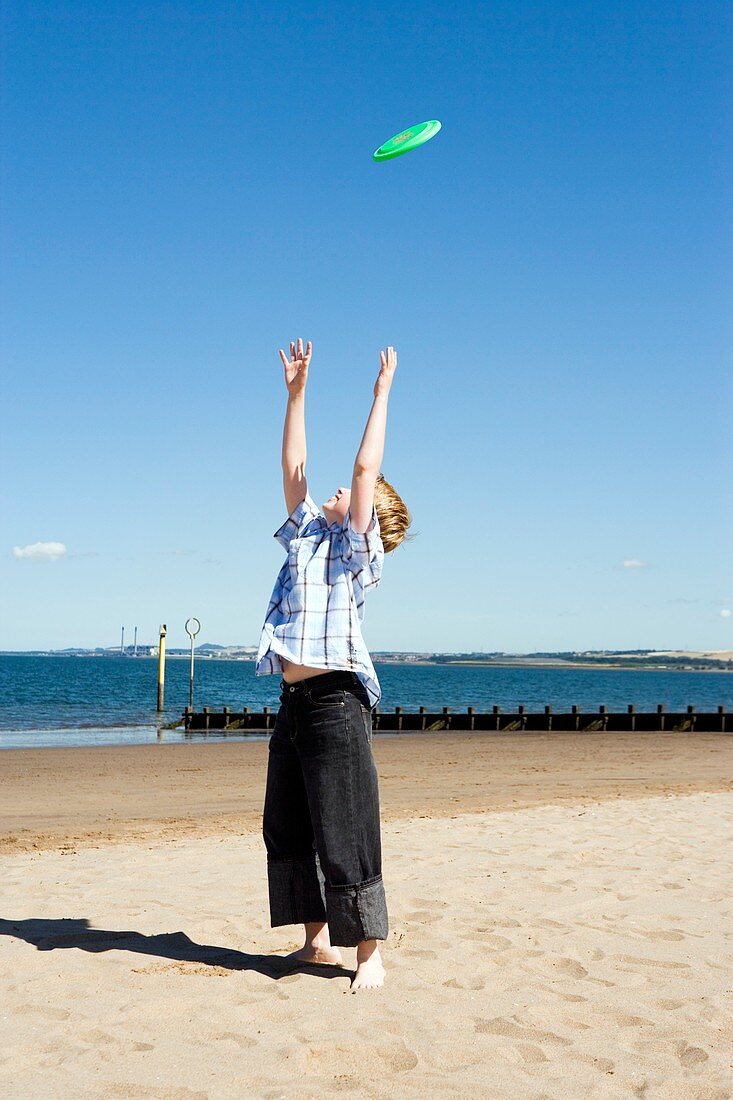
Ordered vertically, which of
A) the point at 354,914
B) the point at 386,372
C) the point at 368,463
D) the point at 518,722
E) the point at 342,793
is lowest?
the point at 518,722

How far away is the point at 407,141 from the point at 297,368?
1.83m

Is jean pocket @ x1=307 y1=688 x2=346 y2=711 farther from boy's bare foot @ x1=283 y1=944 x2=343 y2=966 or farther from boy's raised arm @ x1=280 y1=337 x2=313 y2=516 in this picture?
boy's bare foot @ x1=283 y1=944 x2=343 y2=966

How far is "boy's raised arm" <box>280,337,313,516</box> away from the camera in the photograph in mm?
4355

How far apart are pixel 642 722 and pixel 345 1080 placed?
31.3 meters

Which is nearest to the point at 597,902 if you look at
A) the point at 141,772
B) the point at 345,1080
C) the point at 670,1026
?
the point at 670,1026

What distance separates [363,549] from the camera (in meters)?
4.00

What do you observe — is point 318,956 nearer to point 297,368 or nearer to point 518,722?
point 297,368

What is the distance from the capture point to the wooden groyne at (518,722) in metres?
32.1

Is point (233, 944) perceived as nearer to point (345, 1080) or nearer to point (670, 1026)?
point (345, 1080)

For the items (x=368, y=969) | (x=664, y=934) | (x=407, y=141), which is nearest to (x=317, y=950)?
(x=368, y=969)

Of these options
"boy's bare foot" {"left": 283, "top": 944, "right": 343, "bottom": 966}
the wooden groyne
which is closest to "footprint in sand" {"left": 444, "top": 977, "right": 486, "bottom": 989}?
"boy's bare foot" {"left": 283, "top": 944, "right": 343, "bottom": 966}

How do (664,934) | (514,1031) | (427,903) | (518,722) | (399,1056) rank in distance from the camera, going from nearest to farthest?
1. (399,1056)
2. (514,1031)
3. (664,934)
4. (427,903)
5. (518,722)

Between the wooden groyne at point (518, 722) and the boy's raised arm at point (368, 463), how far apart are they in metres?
27.9

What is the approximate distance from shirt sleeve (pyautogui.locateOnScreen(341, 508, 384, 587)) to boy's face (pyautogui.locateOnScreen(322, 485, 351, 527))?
0.04 m
